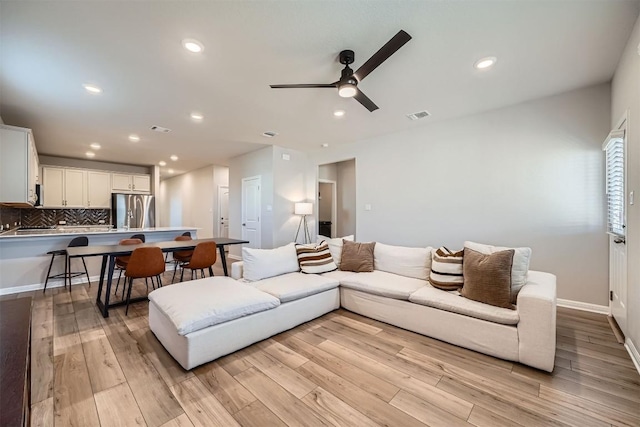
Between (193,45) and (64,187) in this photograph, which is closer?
(193,45)

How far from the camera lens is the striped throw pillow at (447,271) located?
269 centimetres

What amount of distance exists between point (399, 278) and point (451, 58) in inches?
93.3

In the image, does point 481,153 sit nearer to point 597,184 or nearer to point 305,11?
point 597,184

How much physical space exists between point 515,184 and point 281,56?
11.3ft

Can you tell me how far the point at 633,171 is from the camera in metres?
2.18

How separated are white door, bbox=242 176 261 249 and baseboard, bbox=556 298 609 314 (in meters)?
5.21

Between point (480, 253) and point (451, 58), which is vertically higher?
point (451, 58)

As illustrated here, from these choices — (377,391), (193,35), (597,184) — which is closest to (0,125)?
(193,35)

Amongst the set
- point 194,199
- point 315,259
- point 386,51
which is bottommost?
point 315,259

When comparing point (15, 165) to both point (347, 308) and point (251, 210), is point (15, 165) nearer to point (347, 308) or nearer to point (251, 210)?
point (251, 210)

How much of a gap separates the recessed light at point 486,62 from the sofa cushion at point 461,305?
230 centimetres

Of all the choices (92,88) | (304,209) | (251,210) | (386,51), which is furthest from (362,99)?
(251,210)

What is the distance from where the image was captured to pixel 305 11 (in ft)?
6.37

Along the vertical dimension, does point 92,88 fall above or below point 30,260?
above
